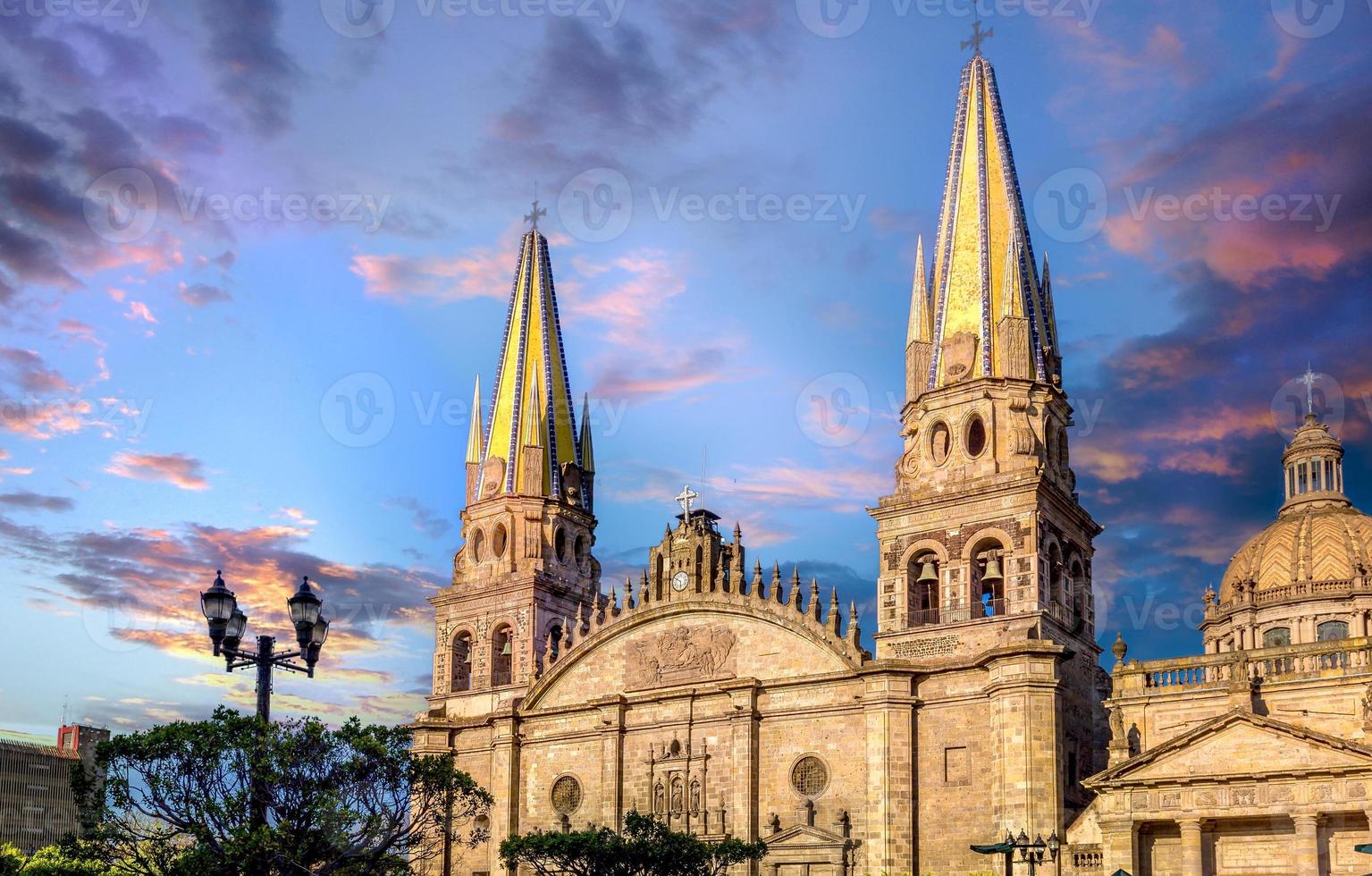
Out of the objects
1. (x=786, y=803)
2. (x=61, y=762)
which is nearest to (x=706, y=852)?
(x=786, y=803)

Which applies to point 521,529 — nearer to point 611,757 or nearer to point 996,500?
point 611,757

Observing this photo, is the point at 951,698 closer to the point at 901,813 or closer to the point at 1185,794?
the point at 901,813

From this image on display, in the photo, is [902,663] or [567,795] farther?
[567,795]

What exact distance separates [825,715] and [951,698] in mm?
4616

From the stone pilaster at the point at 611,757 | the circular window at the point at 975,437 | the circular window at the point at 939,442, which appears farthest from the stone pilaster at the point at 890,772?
the stone pilaster at the point at 611,757

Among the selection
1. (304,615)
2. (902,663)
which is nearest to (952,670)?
(902,663)

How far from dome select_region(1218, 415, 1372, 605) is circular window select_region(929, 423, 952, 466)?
15.5m

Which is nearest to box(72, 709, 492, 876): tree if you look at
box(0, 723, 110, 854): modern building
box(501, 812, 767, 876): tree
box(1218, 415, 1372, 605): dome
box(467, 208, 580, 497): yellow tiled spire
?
box(501, 812, 767, 876): tree

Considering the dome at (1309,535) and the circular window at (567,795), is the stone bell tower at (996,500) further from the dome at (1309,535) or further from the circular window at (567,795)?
the circular window at (567,795)

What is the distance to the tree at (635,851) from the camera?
148 feet

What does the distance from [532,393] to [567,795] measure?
17796 millimetres

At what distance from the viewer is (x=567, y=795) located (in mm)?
55719

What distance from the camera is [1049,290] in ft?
177

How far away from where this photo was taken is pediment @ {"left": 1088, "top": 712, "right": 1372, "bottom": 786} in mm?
37344
